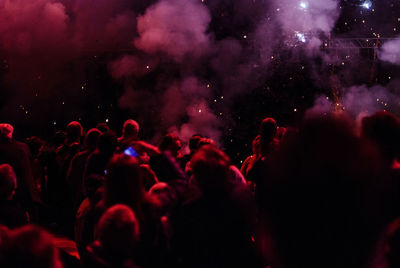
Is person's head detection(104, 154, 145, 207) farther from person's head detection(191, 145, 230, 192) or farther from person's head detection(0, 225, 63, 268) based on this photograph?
person's head detection(0, 225, 63, 268)

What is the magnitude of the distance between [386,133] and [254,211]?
3.11 ft

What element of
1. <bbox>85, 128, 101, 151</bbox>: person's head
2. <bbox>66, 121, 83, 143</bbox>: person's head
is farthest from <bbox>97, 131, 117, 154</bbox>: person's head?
<bbox>66, 121, 83, 143</bbox>: person's head

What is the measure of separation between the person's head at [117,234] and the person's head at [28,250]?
0.40m

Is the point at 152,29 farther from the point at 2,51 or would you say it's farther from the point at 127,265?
the point at 127,265

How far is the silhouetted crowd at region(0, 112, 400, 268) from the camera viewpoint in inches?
87.3

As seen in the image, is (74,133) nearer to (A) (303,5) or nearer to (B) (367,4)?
(A) (303,5)

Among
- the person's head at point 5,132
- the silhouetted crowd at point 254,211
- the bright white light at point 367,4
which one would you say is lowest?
the silhouetted crowd at point 254,211

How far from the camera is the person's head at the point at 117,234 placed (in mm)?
2404

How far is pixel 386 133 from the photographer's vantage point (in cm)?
272

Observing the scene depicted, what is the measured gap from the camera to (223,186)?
2.89 meters

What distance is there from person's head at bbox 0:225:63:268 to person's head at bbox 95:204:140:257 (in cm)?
40

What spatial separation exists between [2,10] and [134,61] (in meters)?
3.01

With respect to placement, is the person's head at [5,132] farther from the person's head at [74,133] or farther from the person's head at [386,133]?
the person's head at [386,133]

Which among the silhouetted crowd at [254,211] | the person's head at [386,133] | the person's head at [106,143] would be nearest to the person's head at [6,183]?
the silhouetted crowd at [254,211]
